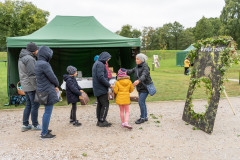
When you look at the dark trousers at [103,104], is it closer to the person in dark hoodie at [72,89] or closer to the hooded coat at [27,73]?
the person in dark hoodie at [72,89]

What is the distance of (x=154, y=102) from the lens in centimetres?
697

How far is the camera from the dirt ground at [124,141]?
3338 millimetres

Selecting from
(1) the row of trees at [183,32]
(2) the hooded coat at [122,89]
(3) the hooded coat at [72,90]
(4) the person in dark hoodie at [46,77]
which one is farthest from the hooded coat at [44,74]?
(1) the row of trees at [183,32]

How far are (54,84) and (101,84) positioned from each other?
0.98m

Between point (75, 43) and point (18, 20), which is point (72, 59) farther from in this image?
point (18, 20)

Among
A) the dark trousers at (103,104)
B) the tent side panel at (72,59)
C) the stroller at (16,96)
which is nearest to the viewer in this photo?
the dark trousers at (103,104)

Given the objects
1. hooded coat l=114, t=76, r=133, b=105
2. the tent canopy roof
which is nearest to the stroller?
the tent canopy roof

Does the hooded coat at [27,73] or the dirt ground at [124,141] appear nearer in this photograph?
the dirt ground at [124,141]

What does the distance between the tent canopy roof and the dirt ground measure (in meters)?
2.48

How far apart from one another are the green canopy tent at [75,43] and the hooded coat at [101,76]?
2.72 m

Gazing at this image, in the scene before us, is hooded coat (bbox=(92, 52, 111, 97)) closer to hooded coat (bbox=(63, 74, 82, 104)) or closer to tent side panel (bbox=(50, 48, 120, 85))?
hooded coat (bbox=(63, 74, 82, 104))

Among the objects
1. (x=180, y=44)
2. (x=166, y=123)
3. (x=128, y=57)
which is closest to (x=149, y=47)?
(x=180, y=44)

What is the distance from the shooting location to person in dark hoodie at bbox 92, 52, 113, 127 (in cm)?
434

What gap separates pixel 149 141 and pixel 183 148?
602 millimetres
